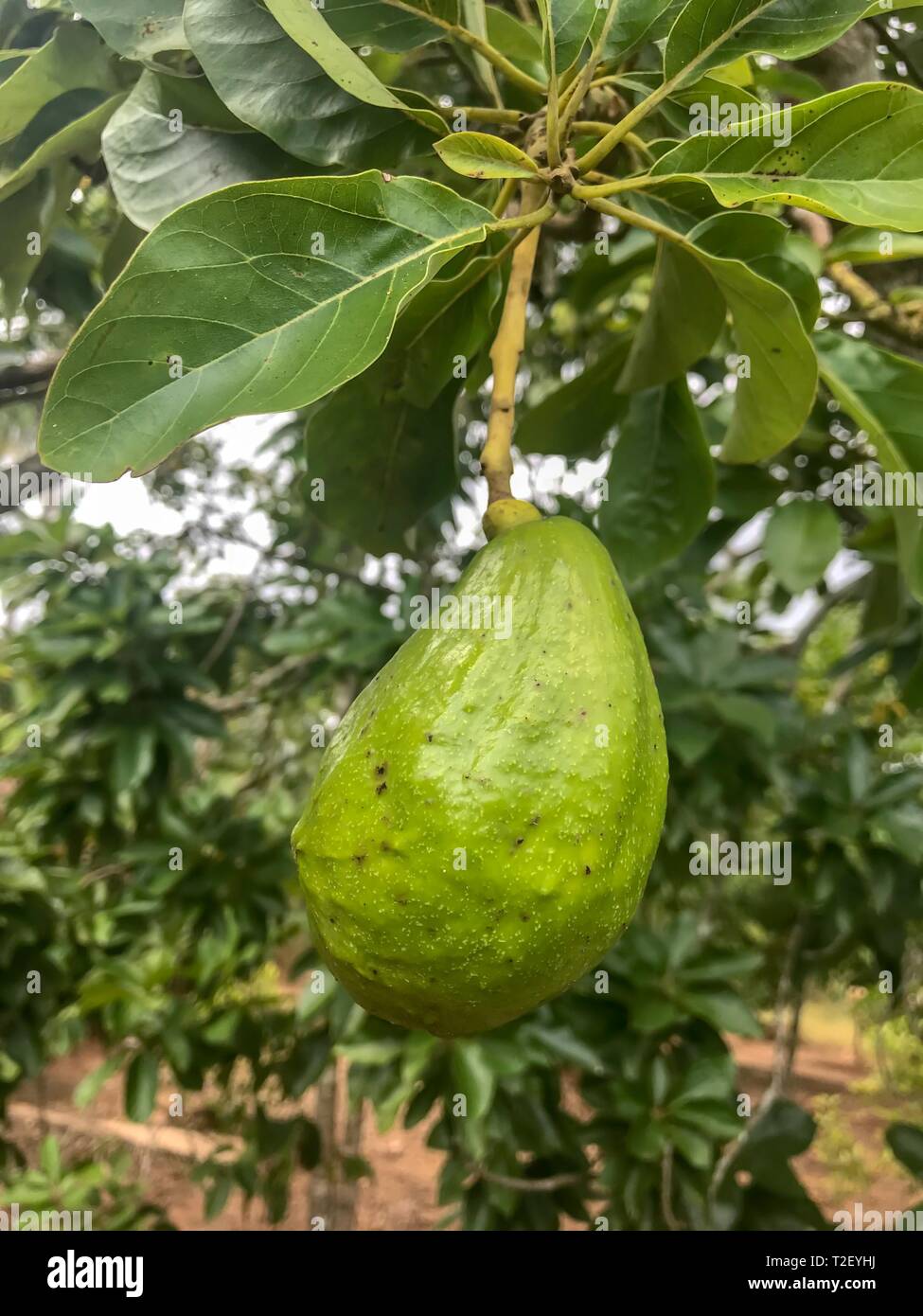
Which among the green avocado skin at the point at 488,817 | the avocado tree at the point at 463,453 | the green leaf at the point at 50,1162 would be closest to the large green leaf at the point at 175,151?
the avocado tree at the point at 463,453

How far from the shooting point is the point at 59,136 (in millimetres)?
946

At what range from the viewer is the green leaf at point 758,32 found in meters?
0.75

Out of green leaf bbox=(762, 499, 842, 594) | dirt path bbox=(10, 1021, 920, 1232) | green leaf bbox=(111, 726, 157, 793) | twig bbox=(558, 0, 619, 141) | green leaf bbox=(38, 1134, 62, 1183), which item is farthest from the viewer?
dirt path bbox=(10, 1021, 920, 1232)

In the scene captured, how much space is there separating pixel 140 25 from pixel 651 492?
740 millimetres

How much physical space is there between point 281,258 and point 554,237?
849mm

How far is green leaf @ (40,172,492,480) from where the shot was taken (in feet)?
2.00

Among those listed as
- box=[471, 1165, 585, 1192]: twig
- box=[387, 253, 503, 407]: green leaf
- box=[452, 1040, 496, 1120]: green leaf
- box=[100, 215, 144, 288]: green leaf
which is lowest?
box=[471, 1165, 585, 1192]: twig

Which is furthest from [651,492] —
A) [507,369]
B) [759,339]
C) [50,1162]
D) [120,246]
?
[50,1162]

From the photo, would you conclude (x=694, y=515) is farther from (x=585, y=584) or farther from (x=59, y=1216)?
(x=59, y=1216)

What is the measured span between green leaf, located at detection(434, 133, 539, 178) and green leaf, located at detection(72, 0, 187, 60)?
32 cm

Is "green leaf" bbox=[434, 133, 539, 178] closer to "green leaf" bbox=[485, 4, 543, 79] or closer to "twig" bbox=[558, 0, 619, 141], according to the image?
"twig" bbox=[558, 0, 619, 141]

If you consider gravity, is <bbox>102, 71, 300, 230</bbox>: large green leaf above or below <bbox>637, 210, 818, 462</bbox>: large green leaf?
above

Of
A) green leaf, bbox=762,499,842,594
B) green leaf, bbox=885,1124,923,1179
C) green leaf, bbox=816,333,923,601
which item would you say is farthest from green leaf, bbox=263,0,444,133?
green leaf, bbox=885,1124,923,1179

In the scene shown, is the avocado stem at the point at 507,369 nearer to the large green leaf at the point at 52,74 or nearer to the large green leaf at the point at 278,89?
the large green leaf at the point at 278,89
